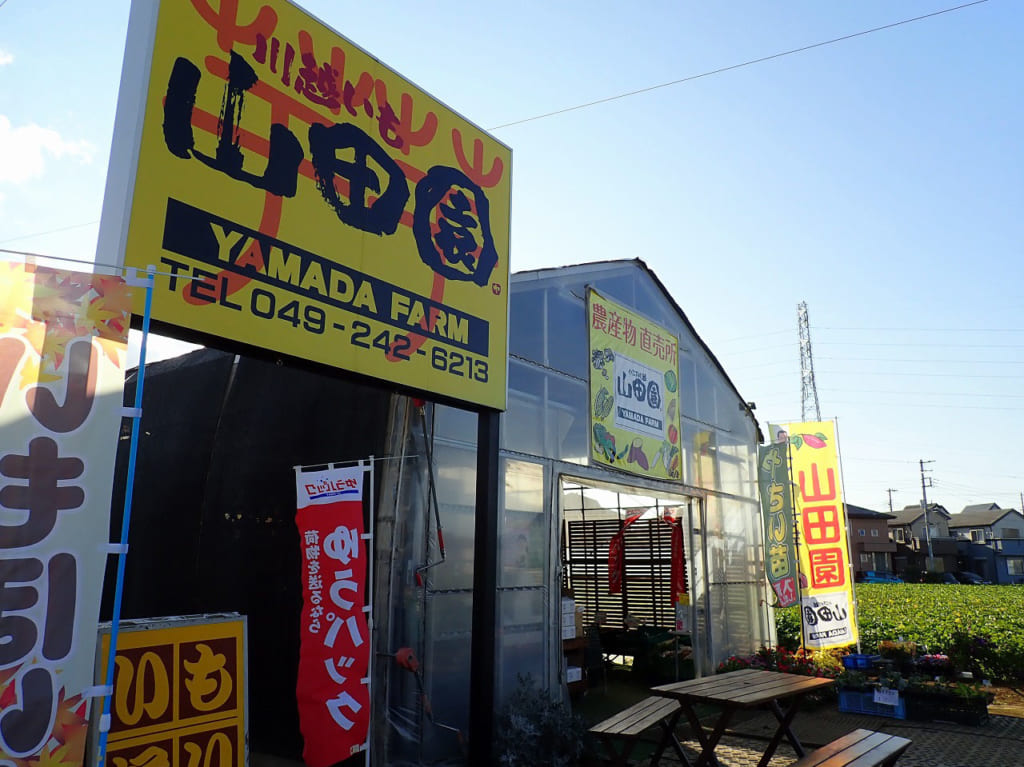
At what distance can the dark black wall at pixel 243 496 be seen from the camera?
6938 mm

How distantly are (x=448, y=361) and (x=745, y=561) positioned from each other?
7.94m

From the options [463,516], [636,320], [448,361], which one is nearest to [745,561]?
[636,320]

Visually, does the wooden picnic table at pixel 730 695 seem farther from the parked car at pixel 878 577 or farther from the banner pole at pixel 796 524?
the parked car at pixel 878 577

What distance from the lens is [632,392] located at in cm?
947

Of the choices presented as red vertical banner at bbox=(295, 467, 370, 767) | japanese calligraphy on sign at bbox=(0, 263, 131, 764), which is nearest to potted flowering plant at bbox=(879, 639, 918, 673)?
red vertical banner at bbox=(295, 467, 370, 767)

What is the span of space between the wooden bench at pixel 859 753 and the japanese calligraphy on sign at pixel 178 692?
390 cm

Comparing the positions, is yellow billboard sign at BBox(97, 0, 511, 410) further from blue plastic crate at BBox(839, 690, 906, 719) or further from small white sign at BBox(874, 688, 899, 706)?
blue plastic crate at BBox(839, 690, 906, 719)

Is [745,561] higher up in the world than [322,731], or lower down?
higher up

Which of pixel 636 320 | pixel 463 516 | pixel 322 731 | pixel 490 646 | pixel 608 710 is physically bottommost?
pixel 608 710

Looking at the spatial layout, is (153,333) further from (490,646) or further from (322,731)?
(490,646)

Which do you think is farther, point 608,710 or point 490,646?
point 608,710

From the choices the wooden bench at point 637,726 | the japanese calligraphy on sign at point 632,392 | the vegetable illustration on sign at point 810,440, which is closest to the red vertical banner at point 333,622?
the wooden bench at point 637,726

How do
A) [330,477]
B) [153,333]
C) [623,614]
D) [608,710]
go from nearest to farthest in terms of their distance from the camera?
[153,333], [330,477], [608,710], [623,614]

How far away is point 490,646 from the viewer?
593 cm
